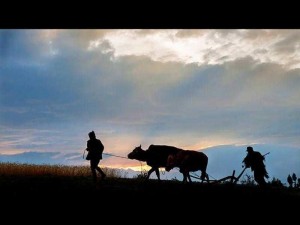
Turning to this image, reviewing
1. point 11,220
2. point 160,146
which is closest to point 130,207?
point 11,220

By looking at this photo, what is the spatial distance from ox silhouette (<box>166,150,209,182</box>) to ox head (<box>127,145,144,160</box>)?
214 centimetres

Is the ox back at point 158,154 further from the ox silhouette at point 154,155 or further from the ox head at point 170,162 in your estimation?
the ox head at point 170,162

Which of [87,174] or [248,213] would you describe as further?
[87,174]

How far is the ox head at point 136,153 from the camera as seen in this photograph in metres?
19.3

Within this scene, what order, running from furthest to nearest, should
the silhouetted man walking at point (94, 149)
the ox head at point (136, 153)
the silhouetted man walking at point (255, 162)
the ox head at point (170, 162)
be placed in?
the ox head at point (136, 153) → the ox head at point (170, 162) → the silhouetted man walking at point (94, 149) → the silhouetted man walking at point (255, 162)

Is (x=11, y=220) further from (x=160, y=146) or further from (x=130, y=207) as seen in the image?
(x=160, y=146)

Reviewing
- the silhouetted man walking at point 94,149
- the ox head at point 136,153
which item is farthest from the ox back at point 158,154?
the silhouetted man walking at point 94,149

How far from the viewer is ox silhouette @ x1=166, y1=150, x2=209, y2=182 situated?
17.0 metres

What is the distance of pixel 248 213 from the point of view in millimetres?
6965

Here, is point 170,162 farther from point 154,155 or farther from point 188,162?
point 154,155

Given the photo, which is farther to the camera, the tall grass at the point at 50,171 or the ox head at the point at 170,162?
the tall grass at the point at 50,171

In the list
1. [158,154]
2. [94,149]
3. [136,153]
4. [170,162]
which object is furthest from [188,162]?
[94,149]

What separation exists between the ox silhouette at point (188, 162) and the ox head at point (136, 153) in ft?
7.01
